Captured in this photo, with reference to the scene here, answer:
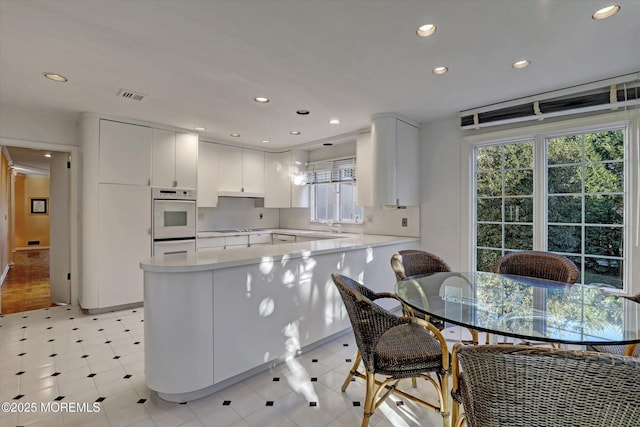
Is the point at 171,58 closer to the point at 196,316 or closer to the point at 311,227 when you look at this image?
the point at 196,316

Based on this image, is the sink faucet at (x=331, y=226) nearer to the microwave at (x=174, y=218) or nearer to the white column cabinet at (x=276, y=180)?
the white column cabinet at (x=276, y=180)

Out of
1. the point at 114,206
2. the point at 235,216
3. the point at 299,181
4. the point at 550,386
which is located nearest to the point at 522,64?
the point at 550,386

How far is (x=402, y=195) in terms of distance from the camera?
12.2 feet

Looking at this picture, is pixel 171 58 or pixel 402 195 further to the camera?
pixel 402 195

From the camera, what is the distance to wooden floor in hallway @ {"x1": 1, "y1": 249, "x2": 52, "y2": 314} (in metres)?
4.03

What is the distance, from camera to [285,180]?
5.50 metres

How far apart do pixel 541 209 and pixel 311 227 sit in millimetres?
3380

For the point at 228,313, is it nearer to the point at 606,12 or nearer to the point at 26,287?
the point at 606,12

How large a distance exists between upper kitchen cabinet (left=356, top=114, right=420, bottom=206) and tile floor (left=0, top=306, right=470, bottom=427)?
65.4 inches

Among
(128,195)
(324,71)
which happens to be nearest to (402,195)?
(324,71)

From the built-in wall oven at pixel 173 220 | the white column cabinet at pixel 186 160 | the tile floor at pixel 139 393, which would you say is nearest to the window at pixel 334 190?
the white column cabinet at pixel 186 160

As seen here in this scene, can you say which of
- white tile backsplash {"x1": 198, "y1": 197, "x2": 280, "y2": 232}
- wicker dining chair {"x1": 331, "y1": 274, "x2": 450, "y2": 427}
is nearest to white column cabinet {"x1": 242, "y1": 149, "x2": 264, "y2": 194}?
white tile backsplash {"x1": 198, "y1": 197, "x2": 280, "y2": 232}

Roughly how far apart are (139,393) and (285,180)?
3.91 m

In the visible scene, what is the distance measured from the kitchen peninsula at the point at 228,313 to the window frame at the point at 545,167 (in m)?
1.92
